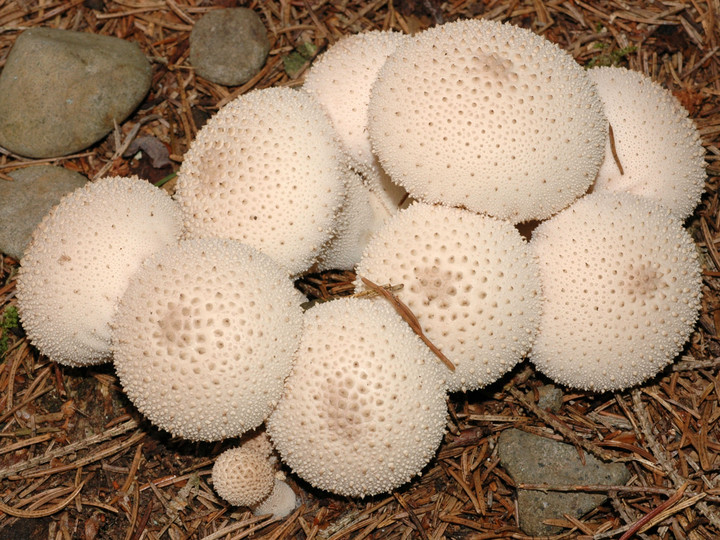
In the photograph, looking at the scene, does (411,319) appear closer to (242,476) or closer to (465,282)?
(465,282)

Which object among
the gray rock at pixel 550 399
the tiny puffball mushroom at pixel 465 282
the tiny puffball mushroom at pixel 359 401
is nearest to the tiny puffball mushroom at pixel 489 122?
the tiny puffball mushroom at pixel 465 282

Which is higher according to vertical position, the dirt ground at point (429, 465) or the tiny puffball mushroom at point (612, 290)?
the tiny puffball mushroom at point (612, 290)

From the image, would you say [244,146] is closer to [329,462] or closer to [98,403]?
[329,462]

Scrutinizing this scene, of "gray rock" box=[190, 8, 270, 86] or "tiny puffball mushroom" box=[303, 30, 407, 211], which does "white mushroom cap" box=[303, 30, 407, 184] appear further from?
"gray rock" box=[190, 8, 270, 86]

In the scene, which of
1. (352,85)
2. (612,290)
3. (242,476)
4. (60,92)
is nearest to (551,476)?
(612,290)

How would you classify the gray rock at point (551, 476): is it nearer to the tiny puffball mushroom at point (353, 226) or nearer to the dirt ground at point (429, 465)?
the dirt ground at point (429, 465)

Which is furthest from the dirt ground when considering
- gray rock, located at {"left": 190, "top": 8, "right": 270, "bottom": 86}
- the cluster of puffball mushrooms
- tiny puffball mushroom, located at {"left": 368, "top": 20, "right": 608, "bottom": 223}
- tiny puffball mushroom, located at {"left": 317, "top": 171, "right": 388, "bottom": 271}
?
tiny puffball mushroom, located at {"left": 368, "top": 20, "right": 608, "bottom": 223}
